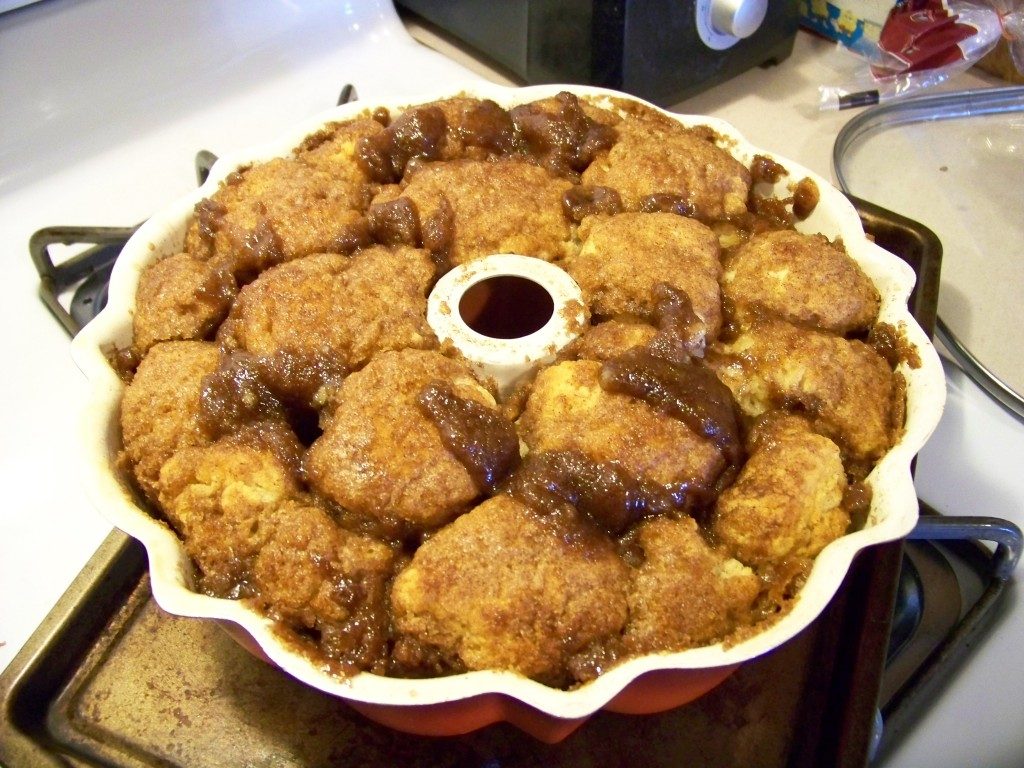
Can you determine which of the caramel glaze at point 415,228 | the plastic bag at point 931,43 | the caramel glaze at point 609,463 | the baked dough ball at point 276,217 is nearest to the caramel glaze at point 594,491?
the caramel glaze at point 609,463

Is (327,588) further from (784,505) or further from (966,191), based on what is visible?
(966,191)

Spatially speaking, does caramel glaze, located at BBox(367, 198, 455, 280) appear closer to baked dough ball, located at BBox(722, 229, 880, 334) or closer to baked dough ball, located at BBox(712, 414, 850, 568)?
baked dough ball, located at BBox(722, 229, 880, 334)

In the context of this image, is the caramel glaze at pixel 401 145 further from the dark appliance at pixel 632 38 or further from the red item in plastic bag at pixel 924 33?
the red item in plastic bag at pixel 924 33

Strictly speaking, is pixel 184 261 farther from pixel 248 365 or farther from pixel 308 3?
pixel 308 3

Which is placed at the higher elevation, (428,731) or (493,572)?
(493,572)

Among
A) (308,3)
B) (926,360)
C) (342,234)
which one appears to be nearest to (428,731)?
(342,234)

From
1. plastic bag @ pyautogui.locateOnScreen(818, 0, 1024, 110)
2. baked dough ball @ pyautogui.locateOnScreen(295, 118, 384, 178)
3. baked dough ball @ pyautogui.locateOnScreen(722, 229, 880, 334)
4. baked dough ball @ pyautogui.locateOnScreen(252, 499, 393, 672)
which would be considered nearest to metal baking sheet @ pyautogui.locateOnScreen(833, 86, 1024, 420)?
plastic bag @ pyautogui.locateOnScreen(818, 0, 1024, 110)
